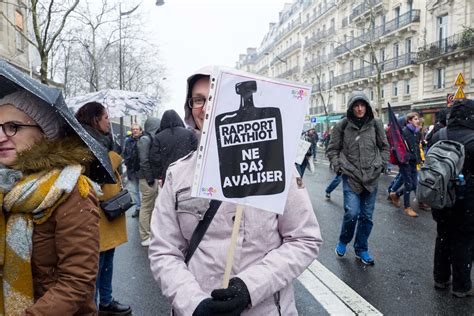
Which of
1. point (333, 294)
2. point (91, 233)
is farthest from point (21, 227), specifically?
point (333, 294)

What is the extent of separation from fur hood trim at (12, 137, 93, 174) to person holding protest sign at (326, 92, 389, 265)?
371 centimetres

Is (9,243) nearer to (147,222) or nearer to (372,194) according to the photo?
(372,194)

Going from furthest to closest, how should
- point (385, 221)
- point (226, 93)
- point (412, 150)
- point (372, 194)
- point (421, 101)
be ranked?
1. point (421, 101)
2. point (412, 150)
3. point (385, 221)
4. point (372, 194)
5. point (226, 93)

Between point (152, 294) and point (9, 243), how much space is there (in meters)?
2.80

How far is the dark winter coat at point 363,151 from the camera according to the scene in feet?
16.0

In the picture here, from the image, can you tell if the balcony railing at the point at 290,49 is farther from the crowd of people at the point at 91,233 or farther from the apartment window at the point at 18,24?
the crowd of people at the point at 91,233

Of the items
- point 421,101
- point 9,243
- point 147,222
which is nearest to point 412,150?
point 147,222

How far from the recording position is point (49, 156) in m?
1.79

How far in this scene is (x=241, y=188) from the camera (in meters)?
1.70

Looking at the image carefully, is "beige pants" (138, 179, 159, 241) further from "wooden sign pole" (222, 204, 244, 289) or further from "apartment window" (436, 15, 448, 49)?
"apartment window" (436, 15, 448, 49)

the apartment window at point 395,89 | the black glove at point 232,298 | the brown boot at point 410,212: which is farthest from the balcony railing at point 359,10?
the black glove at point 232,298

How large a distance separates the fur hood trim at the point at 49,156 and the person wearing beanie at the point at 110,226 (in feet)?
5.09

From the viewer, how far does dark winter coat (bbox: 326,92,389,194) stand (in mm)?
4871

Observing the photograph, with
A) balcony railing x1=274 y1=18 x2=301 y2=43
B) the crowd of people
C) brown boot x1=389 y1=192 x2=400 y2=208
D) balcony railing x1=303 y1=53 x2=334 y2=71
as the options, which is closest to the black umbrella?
the crowd of people
